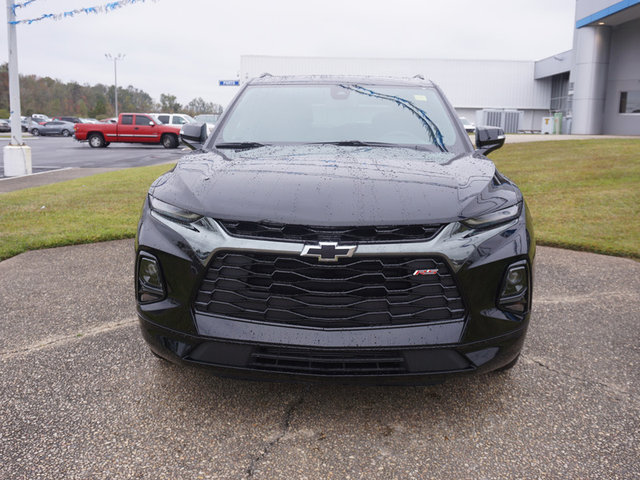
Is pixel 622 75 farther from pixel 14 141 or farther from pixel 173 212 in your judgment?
pixel 173 212

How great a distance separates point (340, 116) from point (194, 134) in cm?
103

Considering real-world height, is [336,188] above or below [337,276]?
above

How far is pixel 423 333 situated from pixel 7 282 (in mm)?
3811

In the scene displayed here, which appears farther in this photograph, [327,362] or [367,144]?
[367,144]

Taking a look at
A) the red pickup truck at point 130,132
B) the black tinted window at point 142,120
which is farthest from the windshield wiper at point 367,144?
the black tinted window at point 142,120

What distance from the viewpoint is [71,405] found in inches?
102

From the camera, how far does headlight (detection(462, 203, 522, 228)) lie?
2.31 m

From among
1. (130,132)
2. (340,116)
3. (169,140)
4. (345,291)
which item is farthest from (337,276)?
(130,132)

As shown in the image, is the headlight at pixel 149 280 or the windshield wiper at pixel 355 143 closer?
the headlight at pixel 149 280

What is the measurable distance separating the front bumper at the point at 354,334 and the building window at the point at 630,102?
3327 cm

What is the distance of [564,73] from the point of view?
50.0 metres

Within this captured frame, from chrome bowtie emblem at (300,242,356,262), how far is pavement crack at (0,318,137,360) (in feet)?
6.40

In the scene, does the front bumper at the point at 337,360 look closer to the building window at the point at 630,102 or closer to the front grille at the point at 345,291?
the front grille at the point at 345,291

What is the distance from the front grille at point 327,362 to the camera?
7.14 feet
